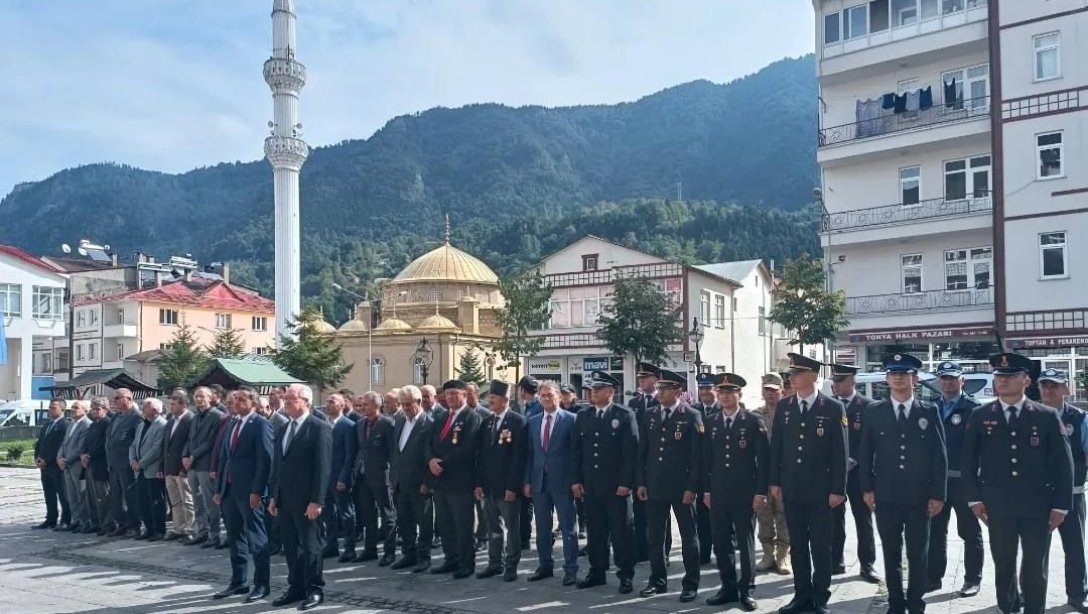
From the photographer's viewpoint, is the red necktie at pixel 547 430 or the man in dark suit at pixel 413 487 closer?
the red necktie at pixel 547 430

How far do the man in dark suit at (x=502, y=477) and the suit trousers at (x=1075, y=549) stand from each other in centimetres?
472

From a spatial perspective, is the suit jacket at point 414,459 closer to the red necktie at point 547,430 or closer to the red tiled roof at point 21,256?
the red necktie at point 547,430

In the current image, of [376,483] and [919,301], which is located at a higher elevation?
[919,301]

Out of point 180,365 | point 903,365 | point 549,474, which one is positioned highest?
point 903,365

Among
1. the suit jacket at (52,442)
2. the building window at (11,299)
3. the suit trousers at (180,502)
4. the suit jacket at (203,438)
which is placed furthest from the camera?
the building window at (11,299)

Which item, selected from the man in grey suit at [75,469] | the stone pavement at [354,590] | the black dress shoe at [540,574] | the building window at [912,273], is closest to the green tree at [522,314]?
the building window at [912,273]

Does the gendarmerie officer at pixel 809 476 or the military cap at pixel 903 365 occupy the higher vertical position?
the military cap at pixel 903 365

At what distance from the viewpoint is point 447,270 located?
57.4 metres

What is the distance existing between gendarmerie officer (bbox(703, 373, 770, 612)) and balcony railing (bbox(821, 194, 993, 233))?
20.7 meters

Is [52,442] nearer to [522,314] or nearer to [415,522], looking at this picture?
[415,522]

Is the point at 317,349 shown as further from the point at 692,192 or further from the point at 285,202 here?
the point at 692,192

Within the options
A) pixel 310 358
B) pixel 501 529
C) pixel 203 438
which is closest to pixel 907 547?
pixel 501 529

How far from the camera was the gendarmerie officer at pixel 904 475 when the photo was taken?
707cm

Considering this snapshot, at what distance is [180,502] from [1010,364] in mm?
9672
